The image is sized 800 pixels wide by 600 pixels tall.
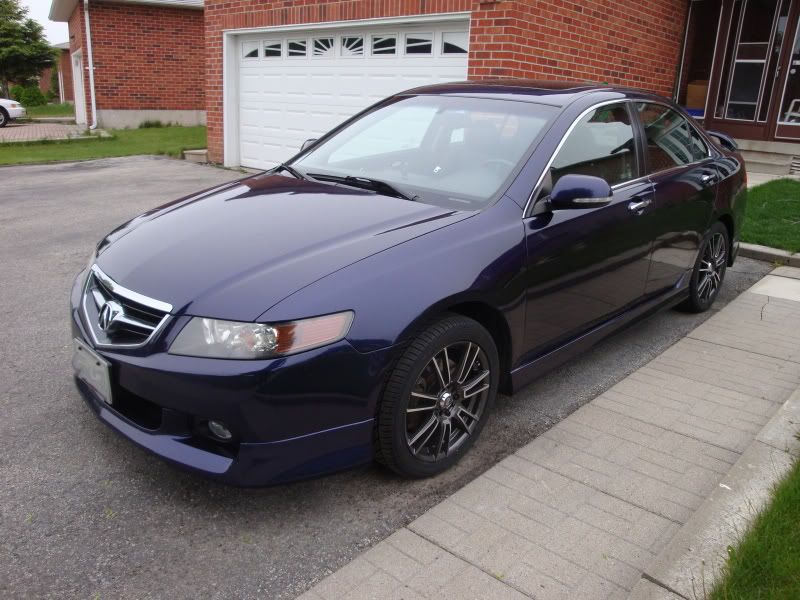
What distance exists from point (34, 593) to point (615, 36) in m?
9.60

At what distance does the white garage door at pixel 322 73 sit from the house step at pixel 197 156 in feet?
3.65

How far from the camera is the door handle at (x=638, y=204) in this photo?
396cm

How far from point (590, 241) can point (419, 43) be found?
6.14m

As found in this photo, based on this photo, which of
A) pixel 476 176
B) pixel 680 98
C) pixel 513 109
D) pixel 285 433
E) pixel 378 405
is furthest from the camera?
pixel 680 98

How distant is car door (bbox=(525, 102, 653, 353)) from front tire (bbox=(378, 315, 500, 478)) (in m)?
0.41

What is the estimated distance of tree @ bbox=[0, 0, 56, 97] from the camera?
95.0 feet

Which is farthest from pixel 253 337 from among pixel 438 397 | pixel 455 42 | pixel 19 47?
pixel 19 47

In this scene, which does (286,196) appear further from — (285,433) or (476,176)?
(285,433)

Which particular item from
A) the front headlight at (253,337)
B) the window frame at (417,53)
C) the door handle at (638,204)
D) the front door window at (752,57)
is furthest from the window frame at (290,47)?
the front headlight at (253,337)

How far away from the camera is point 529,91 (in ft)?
12.9

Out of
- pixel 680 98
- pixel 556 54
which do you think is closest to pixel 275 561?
pixel 556 54

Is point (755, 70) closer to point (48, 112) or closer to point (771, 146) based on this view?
point (771, 146)

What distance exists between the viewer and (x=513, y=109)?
3775 millimetres

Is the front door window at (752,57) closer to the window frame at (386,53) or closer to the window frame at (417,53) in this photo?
the window frame at (417,53)
